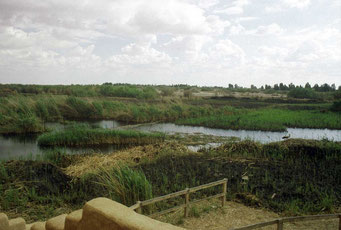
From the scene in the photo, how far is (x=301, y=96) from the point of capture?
55125mm

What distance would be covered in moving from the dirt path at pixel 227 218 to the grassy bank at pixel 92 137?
10340 mm

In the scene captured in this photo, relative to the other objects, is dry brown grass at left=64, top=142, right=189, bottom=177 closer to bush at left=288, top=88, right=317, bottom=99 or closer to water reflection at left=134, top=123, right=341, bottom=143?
water reflection at left=134, top=123, right=341, bottom=143

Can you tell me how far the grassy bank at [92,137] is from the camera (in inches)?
610

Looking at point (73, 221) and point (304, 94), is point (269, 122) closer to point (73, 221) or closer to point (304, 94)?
point (73, 221)

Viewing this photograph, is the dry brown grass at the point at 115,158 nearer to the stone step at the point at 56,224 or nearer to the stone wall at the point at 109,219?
the stone step at the point at 56,224

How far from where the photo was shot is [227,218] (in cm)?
600

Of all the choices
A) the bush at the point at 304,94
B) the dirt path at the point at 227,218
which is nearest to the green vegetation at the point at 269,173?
the dirt path at the point at 227,218

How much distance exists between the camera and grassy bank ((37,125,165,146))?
1548 centimetres

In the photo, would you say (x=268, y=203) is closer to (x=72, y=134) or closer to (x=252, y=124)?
(x=72, y=134)

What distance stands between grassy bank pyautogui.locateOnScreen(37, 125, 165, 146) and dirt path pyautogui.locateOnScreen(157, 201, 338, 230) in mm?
10340

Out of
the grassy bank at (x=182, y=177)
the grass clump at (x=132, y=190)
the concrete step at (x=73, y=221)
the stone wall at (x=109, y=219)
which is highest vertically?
the stone wall at (x=109, y=219)

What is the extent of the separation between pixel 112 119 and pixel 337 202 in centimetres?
2205

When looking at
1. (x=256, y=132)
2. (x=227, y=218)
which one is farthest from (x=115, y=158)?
(x=256, y=132)

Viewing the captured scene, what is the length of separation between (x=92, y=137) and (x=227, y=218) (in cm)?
1137
